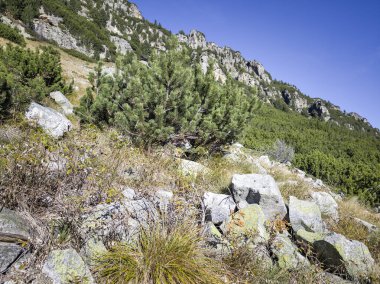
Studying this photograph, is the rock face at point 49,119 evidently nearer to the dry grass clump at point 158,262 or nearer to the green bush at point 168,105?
the green bush at point 168,105

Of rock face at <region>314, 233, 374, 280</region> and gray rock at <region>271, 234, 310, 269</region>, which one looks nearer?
gray rock at <region>271, 234, 310, 269</region>

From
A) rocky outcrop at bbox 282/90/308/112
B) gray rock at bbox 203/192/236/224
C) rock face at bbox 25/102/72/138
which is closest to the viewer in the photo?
gray rock at bbox 203/192/236/224

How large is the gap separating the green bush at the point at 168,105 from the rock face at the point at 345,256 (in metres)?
3.78

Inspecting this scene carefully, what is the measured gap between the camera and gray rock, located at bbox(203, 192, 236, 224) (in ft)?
12.9

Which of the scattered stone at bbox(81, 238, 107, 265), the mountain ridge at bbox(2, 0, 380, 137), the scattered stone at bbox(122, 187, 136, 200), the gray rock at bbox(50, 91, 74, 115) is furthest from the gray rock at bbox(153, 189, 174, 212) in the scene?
the gray rock at bbox(50, 91, 74, 115)

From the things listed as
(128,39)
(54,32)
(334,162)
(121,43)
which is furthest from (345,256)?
(128,39)

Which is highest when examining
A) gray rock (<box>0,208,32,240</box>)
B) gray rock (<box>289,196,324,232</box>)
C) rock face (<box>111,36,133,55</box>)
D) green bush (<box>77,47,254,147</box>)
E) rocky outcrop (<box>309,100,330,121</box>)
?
rocky outcrop (<box>309,100,330,121</box>)

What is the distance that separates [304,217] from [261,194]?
0.83 m

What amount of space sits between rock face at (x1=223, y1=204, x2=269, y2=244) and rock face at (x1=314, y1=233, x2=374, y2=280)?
850mm

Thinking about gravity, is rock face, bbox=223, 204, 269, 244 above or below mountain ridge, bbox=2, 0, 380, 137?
below

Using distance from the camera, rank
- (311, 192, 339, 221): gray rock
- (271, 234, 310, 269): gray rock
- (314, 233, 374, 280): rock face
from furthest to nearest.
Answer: (311, 192, 339, 221): gray rock
(314, 233, 374, 280): rock face
(271, 234, 310, 269): gray rock

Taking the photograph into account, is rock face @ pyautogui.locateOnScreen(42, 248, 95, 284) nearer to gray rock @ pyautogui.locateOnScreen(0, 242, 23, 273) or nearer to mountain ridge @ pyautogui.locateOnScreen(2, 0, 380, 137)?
gray rock @ pyautogui.locateOnScreen(0, 242, 23, 273)

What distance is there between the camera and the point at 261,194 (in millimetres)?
4508

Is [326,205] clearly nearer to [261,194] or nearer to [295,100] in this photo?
[261,194]
